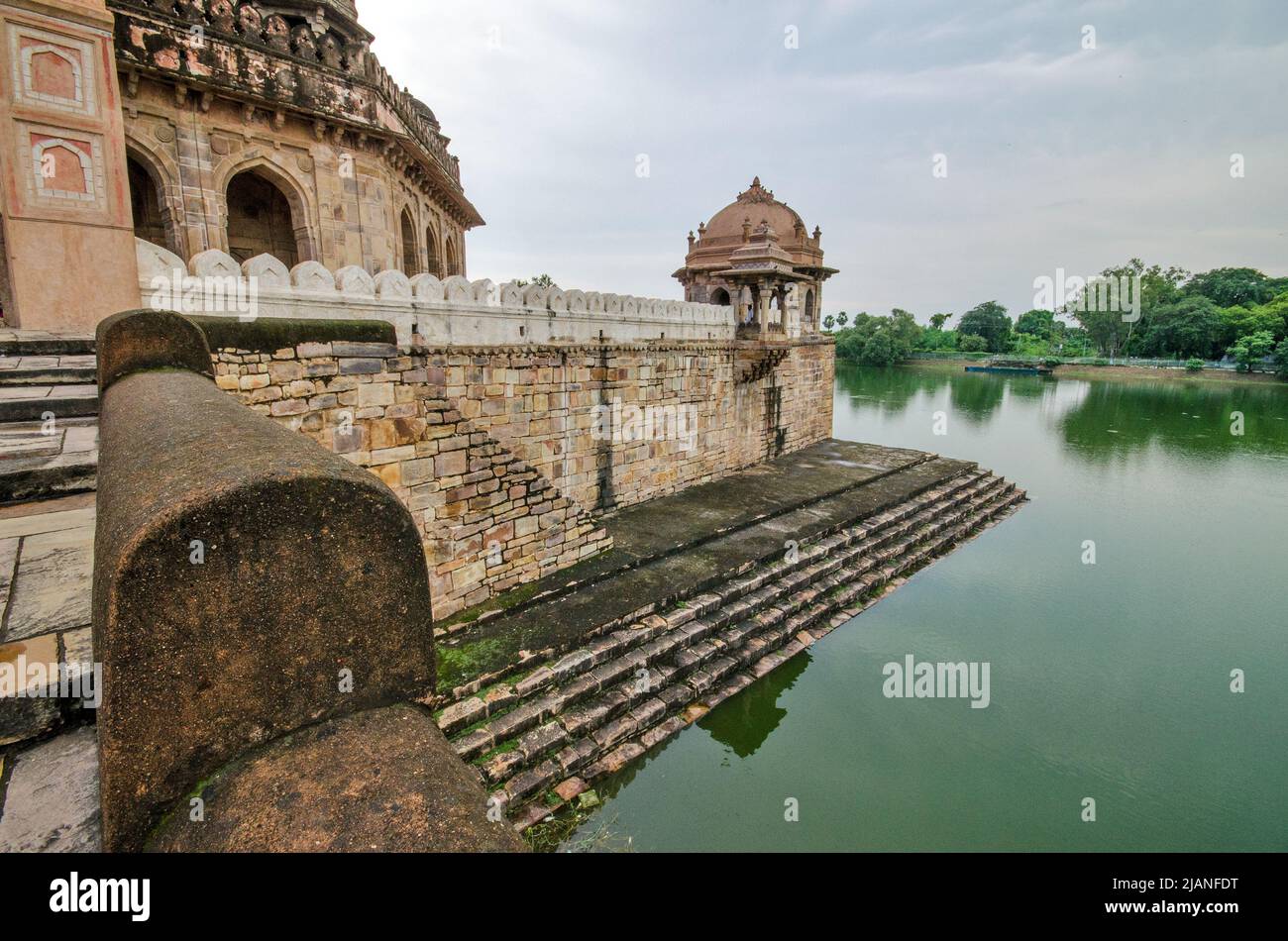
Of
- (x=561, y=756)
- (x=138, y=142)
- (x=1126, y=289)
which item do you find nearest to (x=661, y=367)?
(x=561, y=756)

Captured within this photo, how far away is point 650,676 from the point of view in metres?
5.64

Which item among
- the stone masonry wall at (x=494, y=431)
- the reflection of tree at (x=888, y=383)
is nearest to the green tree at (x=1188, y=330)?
the reflection of tree at (x=888, y=383)

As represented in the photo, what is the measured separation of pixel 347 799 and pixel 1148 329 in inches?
2331

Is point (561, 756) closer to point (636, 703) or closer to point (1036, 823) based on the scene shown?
point (636, 703)

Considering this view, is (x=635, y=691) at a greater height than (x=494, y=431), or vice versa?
(x=494, y=431)

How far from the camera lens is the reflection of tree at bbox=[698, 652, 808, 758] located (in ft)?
18.1

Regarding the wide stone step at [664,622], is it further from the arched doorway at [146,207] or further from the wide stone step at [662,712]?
the arched doorway at [146,207]

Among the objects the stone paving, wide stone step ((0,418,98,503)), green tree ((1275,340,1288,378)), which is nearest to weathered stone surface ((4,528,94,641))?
wide stone step ((0,418,98,503))

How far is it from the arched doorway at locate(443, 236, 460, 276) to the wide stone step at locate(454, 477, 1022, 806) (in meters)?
11.0

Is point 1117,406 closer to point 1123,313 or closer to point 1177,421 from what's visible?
point 1177,421

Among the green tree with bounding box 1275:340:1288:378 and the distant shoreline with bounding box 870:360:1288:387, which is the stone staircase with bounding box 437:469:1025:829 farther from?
the green tree with bounding box 1275:340:1288:378

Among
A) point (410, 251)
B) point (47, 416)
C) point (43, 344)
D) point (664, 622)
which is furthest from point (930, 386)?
point (47, 416)

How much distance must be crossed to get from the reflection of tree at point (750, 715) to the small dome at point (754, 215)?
12.6m

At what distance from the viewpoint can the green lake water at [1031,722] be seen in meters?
4.67
